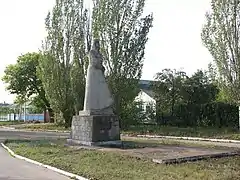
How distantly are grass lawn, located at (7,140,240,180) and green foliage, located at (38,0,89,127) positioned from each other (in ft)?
64.9

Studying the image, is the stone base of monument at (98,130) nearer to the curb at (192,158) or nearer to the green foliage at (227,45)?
Result: the curb at (192,158)

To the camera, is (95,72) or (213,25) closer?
(95,72)

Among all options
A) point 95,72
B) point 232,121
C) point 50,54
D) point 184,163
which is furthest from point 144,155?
point 50,54

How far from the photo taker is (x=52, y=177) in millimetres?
9992

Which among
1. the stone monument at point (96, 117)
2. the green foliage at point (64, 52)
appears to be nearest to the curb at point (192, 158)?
the stone monument at point (96, 117)

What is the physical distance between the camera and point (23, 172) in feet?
36.3

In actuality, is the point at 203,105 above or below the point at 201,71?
below

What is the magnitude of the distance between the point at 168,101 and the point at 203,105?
13.0ft

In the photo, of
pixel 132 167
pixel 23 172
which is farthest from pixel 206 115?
pixel 23 172

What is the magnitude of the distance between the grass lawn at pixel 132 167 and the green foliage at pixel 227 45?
1312 cm

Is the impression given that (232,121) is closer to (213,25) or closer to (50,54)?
(213,25)

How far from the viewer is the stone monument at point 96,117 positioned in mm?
16375


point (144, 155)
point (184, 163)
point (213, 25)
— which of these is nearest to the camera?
point (184, 163)

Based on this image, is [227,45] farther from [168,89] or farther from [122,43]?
[168,89]
